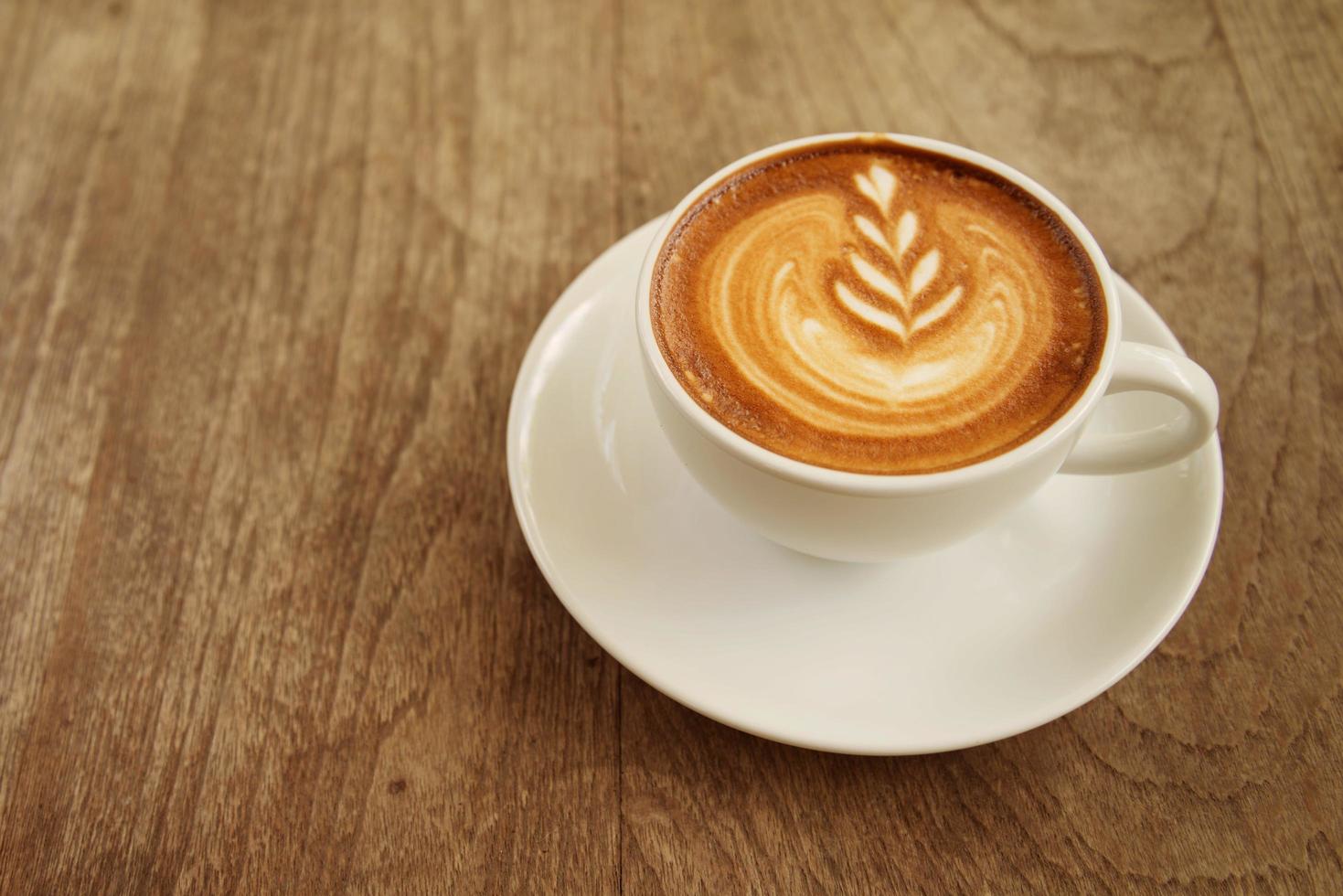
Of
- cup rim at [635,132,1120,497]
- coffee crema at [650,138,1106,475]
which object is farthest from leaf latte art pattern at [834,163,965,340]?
cup rim at [635,132,1120,497]

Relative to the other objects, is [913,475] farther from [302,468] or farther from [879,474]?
[302,468]

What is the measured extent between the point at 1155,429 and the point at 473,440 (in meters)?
0.64

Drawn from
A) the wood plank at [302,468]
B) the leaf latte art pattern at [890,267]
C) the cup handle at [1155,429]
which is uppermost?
the leaf latte art pattern at [890,267]

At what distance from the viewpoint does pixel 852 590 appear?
35.0 inches

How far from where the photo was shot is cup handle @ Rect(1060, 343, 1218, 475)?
795mm

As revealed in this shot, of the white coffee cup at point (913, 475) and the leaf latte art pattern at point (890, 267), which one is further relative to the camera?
the leaf latte art pattern at point (890, 267)

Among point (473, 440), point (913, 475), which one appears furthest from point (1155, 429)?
point (473, 440)

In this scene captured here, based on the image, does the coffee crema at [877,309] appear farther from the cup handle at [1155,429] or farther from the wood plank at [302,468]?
the wood plank at [302,468]

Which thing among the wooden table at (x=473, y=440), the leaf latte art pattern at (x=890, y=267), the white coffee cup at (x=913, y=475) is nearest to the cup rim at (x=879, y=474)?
the white coffee cup at (x=913, y=475)

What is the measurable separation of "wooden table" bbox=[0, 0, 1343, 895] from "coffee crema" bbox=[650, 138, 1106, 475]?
0.90 ft

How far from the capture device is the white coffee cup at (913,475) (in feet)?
2.44

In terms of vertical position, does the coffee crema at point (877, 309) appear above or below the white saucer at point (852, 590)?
above

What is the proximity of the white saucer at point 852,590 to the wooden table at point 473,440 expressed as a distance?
3.7 inches

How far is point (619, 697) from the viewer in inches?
36.1
